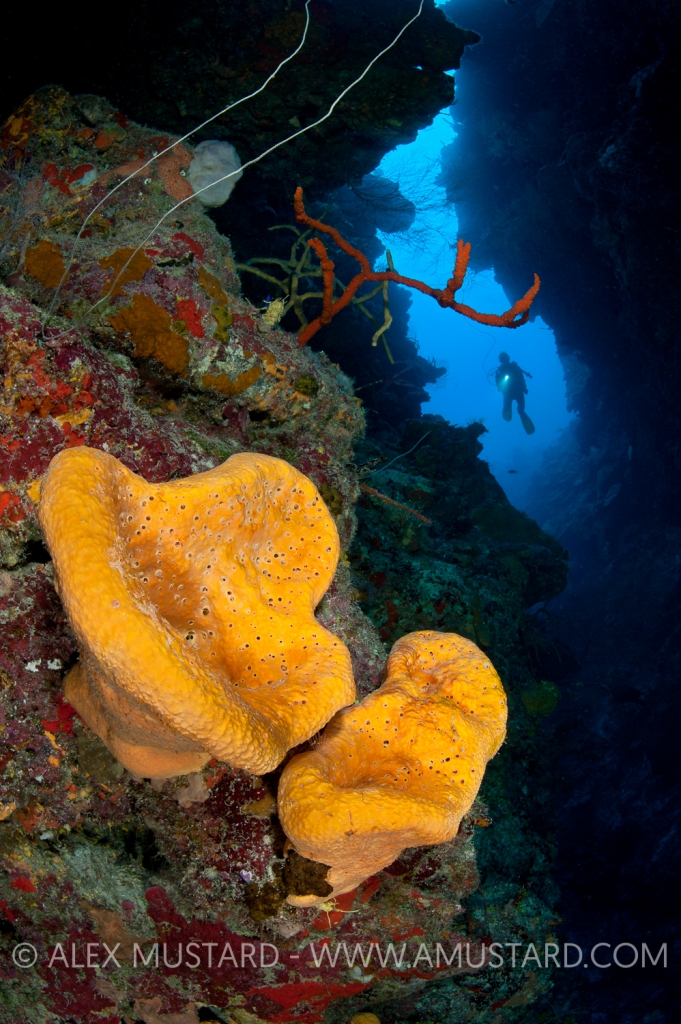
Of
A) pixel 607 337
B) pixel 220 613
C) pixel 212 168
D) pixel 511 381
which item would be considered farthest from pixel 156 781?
pixel 511 381

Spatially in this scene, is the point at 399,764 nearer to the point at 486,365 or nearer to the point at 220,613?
the point at 220,613

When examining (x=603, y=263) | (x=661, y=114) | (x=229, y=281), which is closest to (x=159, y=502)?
(x=229, y=281)

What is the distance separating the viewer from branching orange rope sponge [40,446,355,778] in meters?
1.15

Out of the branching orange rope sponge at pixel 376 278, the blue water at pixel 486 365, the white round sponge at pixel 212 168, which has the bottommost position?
the branching orange rope sponge at pixel 376 278

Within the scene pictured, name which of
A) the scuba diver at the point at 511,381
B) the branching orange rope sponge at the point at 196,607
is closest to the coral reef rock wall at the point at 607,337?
the scuba diver at the point at 511,381

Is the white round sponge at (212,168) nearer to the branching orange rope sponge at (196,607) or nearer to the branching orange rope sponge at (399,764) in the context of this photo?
the branching orange rope sponge at (196,607)

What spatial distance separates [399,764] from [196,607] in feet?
3.39

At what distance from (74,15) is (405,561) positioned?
6.47 m

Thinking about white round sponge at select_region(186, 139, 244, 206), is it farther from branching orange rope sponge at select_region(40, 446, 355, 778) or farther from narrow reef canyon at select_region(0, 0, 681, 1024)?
branching orange rope sponge at select_region(40, 446, 355, 778)

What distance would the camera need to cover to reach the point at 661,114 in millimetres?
8672

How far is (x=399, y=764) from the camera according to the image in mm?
1862

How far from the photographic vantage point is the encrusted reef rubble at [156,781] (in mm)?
1854

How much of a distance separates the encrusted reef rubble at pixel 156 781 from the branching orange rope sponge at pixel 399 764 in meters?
0.46

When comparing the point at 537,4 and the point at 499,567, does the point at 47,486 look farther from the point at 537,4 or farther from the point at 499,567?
the point at 537,4
